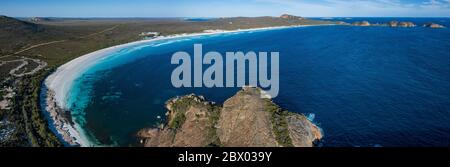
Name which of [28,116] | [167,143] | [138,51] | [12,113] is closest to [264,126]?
[167,143]

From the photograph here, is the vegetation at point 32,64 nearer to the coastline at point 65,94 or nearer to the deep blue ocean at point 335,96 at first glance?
the coastline at point 65,94

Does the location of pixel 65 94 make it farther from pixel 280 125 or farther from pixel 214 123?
pixel 280 125

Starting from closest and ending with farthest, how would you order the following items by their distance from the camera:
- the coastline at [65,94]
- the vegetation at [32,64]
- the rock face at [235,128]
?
the rock face at [235,128]
the vegetation at [32,64]
the coastline at [65,94]

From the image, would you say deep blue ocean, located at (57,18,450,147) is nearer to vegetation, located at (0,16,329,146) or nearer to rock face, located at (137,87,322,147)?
rock face, located at (137,87,322,147)


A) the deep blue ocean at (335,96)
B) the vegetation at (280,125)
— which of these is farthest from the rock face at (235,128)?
the deep blue ocean at (335,96)

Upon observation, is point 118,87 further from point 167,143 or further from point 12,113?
point 167,143

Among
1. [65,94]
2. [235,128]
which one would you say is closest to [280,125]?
[235,128]
